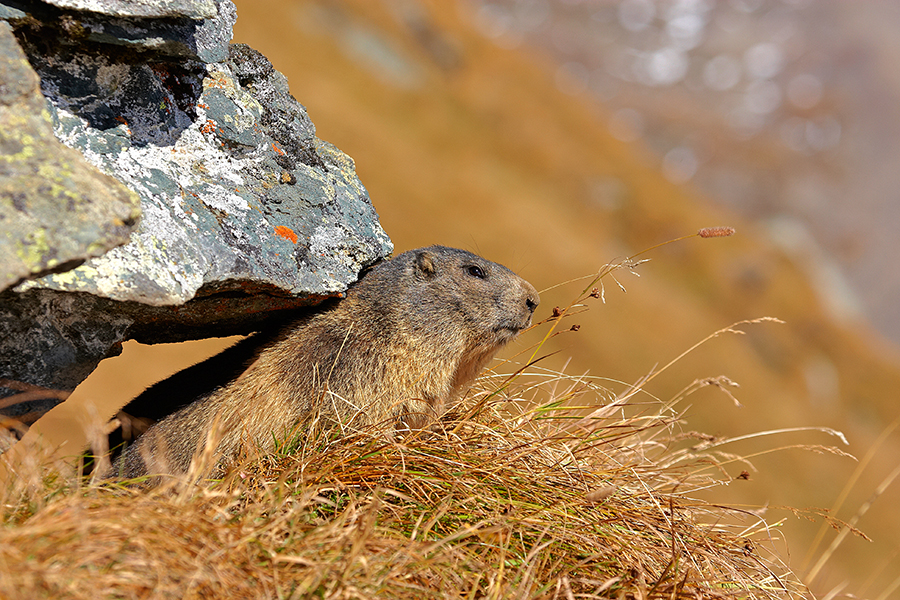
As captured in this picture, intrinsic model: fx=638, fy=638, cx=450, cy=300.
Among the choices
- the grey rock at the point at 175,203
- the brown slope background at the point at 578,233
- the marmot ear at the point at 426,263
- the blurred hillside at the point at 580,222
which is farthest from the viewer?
the blurred hillside at the point at 580,222

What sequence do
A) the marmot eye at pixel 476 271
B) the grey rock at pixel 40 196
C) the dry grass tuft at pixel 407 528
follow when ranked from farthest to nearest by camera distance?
1. the marmot eye at pixel 476 271
2. the grey rock at pixel 40 196
3. the dry grass tuft at pixel 407 528

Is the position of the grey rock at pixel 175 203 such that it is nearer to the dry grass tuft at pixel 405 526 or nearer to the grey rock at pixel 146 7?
the grey rock at pixel 146 7

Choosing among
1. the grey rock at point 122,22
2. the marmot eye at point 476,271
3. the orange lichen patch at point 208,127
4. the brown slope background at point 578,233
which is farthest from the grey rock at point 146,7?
the brown slope background at point 578,233

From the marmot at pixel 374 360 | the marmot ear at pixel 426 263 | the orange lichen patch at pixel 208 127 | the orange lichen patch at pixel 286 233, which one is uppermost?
the orange lichen patch at pixel 208 127

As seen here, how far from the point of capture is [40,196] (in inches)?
133

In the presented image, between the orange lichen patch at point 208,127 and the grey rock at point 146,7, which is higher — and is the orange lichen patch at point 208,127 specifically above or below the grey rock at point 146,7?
below

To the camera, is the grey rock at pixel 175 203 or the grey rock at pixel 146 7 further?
the grey rock at pixel 175 203

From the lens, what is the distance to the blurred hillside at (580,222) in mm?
27203

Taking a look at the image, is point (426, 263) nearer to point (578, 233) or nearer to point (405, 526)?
point (405, 526)

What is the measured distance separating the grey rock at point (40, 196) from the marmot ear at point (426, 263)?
2.73 metres

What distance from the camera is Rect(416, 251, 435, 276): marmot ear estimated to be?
19.5 feet

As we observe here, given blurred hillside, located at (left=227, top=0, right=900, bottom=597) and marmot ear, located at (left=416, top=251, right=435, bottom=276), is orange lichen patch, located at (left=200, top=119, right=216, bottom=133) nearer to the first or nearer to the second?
marmot ear, located at (left=416, top=251, right=435, bottom=276)

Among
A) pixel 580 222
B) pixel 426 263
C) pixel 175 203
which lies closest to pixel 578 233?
pixel 580 222

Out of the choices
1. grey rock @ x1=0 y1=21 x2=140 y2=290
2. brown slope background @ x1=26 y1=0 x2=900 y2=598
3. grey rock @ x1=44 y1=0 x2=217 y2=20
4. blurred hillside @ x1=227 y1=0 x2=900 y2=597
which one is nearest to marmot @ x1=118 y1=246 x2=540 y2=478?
grey rock @ x1=0 y1=21 x2=140 y2=290
